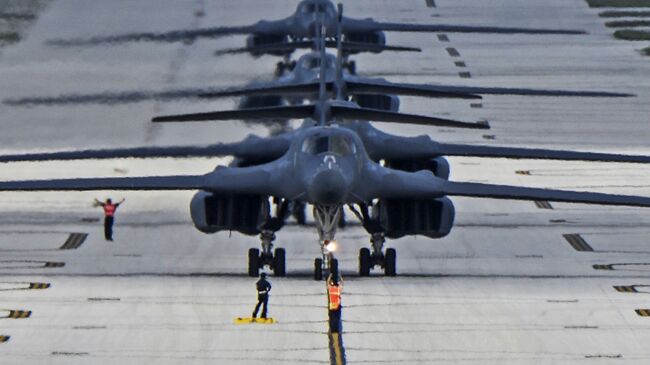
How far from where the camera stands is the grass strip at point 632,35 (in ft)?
350

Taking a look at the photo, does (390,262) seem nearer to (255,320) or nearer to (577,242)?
(255,320)

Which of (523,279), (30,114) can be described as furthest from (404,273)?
(30,114)

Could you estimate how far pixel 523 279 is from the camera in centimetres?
Answer: 5088

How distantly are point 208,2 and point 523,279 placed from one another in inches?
2575

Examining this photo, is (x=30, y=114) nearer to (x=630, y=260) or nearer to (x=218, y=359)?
(x=630, y=260)

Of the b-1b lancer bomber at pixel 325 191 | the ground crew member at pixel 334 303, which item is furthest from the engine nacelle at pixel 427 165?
the ground crew member at pixel 334 303

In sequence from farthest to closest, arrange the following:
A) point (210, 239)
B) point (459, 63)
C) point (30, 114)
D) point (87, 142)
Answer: point (459, 63) → point (30, 114) → point (87, 142) → point (210, 239)

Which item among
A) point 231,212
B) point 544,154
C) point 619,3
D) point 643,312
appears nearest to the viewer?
point 643,312

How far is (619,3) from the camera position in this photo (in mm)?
118500

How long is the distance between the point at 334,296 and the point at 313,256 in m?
11.0

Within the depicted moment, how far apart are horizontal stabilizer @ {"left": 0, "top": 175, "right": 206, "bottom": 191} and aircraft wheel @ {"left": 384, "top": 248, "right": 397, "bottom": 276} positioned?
501 centimetres

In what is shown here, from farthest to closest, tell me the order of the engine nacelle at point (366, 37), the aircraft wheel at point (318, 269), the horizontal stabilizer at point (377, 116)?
the engine nacelle at point (366, 37), the horizontal stabilizer at point (377, 116), the aircraft wheel at point (318, 269)

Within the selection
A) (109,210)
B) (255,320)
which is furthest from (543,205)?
(255,320)

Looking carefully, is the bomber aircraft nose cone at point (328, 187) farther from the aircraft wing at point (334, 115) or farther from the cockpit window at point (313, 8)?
the cockpit window at point (313, 8)
